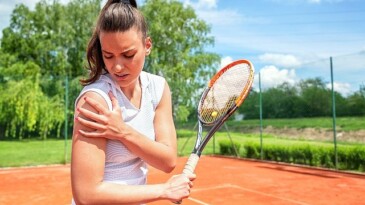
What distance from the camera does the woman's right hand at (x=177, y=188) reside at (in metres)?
1.32

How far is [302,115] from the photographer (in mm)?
13977

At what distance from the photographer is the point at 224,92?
232cm

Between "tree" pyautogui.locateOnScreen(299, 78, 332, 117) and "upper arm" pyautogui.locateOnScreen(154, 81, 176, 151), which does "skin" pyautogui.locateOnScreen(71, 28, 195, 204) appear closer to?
"upper arm" pyautogui.locateOnScreen(154, 81, 176, 151)

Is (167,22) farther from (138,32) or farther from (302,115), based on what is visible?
(138,32)

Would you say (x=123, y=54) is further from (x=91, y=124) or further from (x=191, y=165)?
(x=191, y=165)

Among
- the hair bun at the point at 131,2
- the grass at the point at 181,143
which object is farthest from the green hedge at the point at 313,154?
the hair bun at the point at 131,2

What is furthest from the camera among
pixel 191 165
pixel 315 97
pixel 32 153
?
pixel 32 153

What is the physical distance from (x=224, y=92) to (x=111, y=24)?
1.27 m

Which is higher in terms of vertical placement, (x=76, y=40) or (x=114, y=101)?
(x=76, y=40)

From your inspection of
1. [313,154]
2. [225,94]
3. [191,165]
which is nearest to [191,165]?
[191,165]

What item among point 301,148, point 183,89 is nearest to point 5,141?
point 183,89

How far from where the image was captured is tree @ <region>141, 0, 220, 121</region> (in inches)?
957

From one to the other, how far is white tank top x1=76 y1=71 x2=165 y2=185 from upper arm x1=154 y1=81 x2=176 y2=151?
0.14 ft

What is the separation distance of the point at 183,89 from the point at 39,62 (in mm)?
13217
